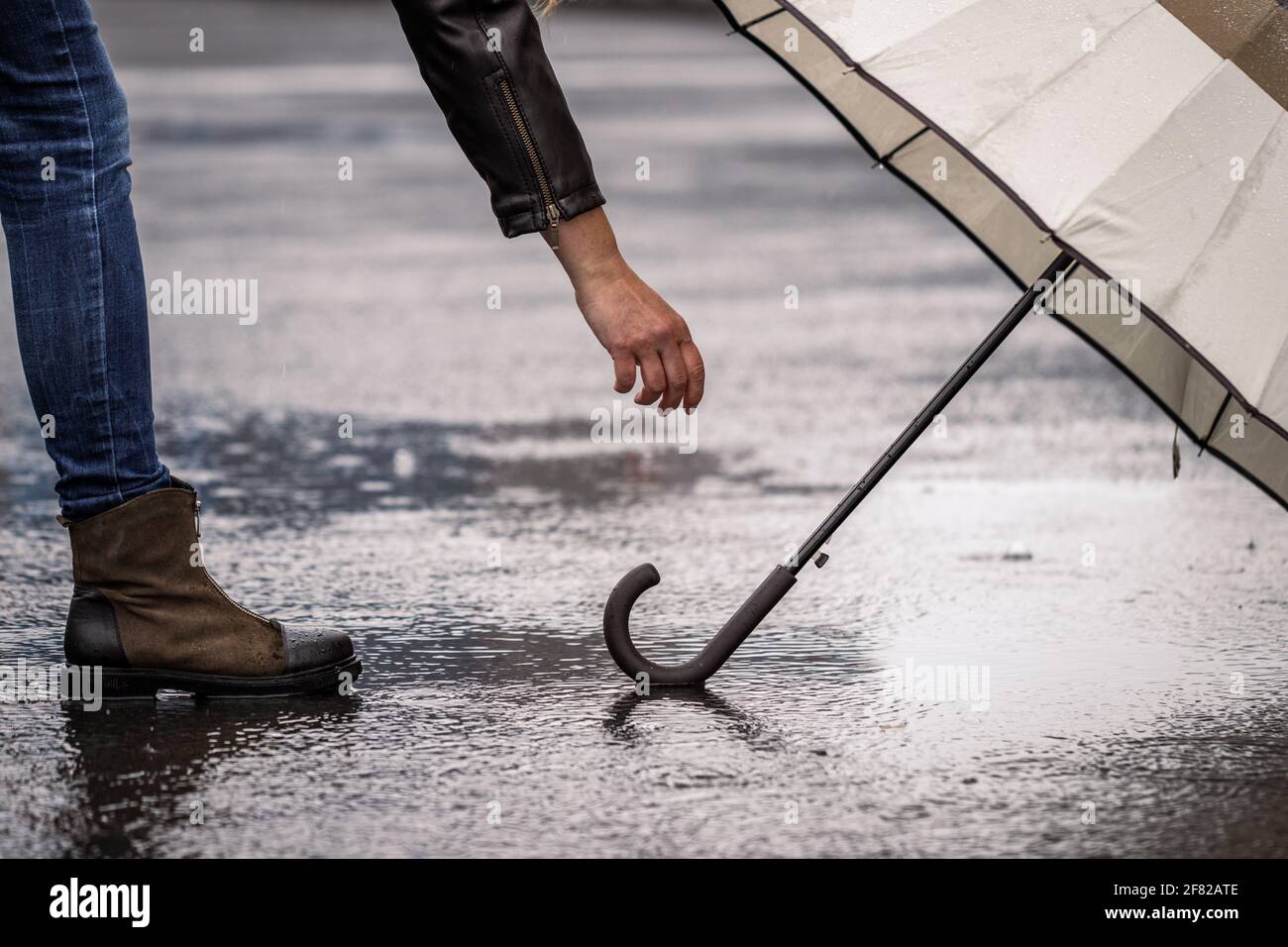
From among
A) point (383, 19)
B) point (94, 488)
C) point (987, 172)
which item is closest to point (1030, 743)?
point (987, 172)

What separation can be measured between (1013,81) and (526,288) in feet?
19.0

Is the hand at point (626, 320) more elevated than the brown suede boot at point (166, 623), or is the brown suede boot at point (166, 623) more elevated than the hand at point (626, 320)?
the hand at point (626, 320)

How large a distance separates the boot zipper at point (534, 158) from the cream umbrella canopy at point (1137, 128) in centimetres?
45

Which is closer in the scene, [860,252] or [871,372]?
[871,372]

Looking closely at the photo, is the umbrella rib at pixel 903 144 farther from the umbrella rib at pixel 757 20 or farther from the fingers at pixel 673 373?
the fingers at pixel 673 373

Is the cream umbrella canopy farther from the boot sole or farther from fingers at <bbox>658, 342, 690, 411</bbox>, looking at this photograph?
the boot sole

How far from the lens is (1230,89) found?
3273 mm

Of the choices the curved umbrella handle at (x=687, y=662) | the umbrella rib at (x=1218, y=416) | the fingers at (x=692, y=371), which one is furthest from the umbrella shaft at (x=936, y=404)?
the fingers at (x=692, y=371)

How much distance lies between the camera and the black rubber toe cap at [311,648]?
3.74 metres

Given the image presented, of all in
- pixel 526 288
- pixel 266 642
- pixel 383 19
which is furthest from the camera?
pixel 383 19

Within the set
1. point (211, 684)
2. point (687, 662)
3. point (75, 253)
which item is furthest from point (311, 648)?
point (75, 253)

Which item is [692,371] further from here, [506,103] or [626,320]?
[506,103]

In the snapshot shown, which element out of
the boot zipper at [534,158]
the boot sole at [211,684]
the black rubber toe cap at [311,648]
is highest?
the boot zipper at [534,158]
